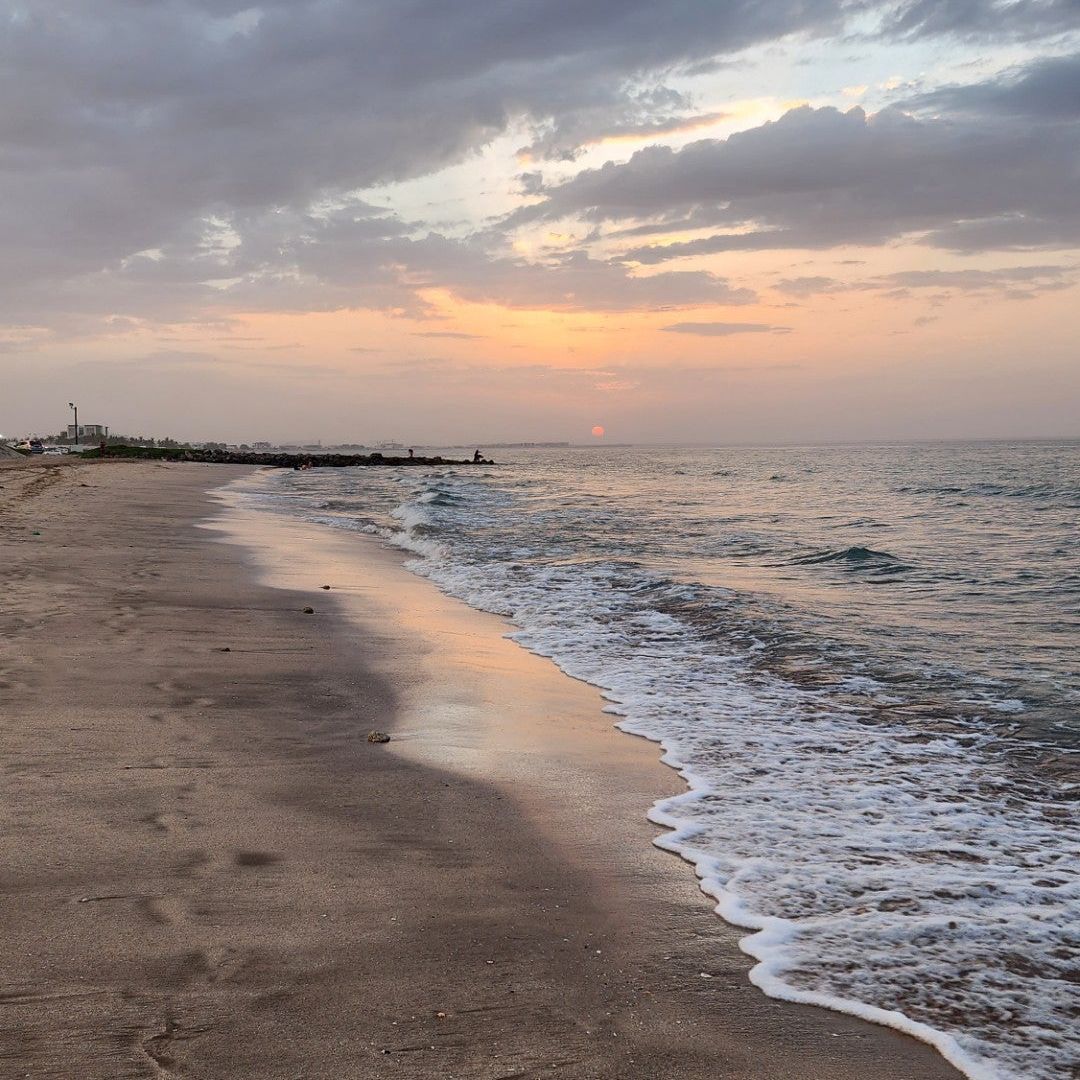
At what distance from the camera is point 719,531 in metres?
22.9

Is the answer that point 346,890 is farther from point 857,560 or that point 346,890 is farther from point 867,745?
point 857,560

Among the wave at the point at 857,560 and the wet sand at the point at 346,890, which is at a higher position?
the wave at the point at 857,560

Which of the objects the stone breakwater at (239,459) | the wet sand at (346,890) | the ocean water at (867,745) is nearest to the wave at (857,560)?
the ocean water at (867,745)

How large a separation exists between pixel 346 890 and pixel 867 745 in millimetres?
3953

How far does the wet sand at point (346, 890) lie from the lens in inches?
105

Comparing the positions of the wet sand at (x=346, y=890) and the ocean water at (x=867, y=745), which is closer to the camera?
the wet sand at (x=346, y=890)

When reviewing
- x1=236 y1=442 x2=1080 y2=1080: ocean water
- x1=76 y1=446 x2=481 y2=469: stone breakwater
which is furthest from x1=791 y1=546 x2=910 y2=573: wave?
x1=76 y1=446 x2=481 y2=469: stone breakwater

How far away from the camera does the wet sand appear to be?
2.68 meters

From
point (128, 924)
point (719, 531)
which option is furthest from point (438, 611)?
point (719, 531)

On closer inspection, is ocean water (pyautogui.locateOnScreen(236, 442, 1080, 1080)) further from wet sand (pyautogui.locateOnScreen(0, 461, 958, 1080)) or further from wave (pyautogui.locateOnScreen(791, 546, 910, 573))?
wet sand (pyautogui.locateOnScreen(0, 461, 958, 1080))

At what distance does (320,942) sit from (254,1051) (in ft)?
1.97

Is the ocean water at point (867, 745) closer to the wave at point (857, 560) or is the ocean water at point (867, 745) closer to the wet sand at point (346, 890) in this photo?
the wave at point (857, 560)

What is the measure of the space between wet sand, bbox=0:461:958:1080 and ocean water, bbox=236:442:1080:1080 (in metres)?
0.32

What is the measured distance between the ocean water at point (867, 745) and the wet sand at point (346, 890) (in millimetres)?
320
